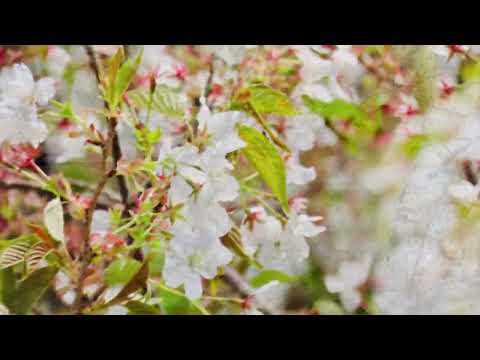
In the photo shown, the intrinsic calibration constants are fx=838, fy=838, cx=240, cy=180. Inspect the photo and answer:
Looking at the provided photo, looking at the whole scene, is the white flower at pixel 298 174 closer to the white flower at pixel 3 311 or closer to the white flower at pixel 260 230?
the white flower at pixel 260 230

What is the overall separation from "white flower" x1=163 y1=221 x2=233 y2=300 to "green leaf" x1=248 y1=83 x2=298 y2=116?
15 cm

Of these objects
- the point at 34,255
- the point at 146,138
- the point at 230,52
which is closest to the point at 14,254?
the point at 34,255

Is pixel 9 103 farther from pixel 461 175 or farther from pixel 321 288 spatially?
pixel 321 288

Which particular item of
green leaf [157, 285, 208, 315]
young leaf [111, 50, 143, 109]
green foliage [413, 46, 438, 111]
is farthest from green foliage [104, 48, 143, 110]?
green foliage [413, 46, 438, 111]

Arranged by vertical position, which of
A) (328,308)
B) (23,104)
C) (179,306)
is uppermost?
(23,104)

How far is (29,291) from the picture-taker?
2.29 ft

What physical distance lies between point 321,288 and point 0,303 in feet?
2.37

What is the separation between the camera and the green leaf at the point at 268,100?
76cm

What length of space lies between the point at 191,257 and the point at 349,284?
538 millimetres

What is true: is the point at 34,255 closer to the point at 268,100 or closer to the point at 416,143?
the point at 268,100

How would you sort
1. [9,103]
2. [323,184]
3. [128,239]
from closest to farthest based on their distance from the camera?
[9,103]
[128,239]
[323,184]

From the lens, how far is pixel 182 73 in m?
0.98

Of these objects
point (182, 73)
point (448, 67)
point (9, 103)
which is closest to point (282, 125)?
point (182, 73)

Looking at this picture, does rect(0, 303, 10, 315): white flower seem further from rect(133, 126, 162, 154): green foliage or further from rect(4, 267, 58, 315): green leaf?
rect(133, 126, 162, 154): green foliage
